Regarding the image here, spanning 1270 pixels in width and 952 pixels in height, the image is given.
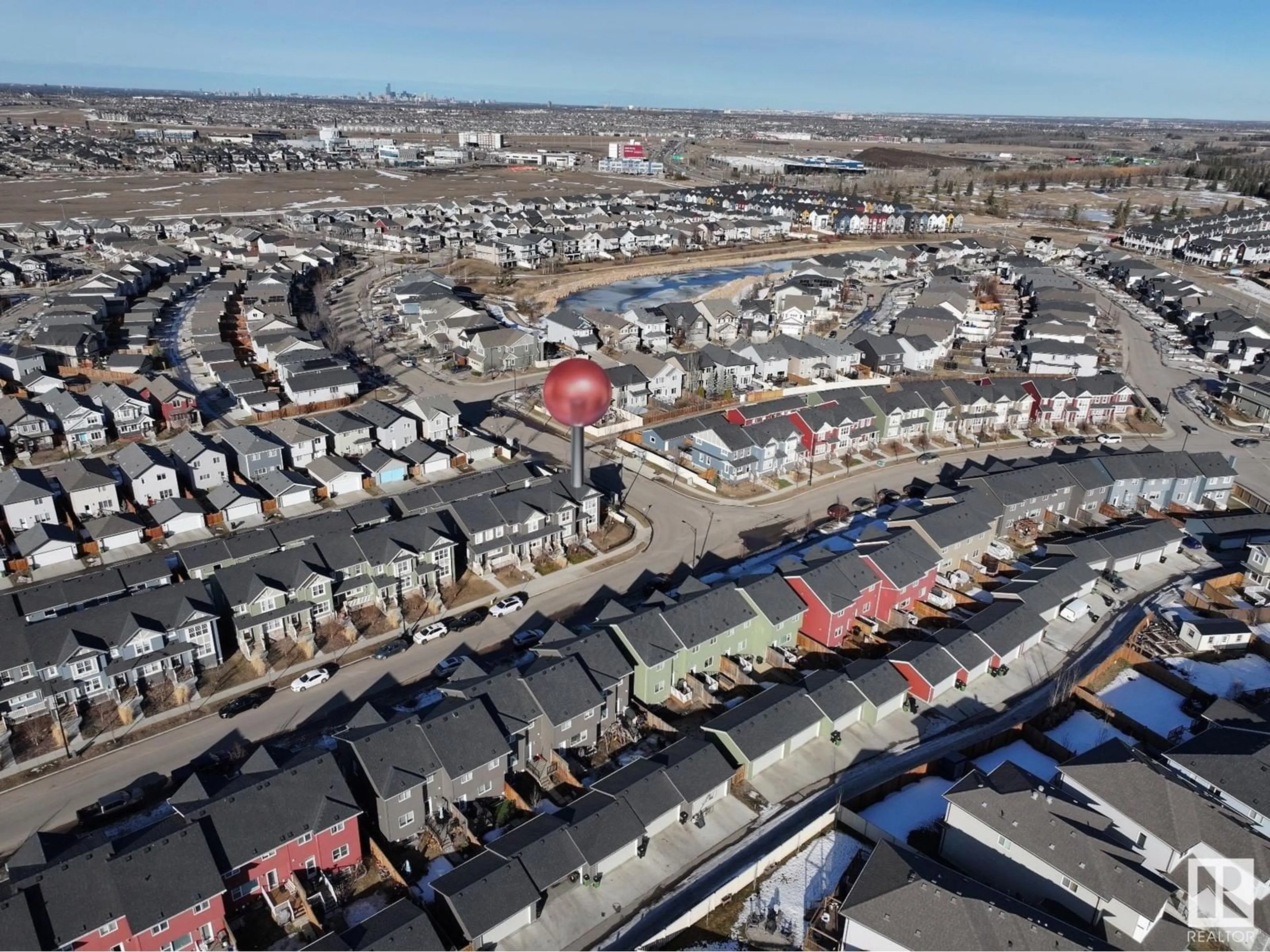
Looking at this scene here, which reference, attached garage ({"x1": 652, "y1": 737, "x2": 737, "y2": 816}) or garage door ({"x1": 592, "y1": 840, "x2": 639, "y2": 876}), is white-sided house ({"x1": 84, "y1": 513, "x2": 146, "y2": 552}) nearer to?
attached garage ({"x1": 652, "y1": 737, "x2": 737, "y2": 816})

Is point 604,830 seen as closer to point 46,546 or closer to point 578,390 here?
point 578,390

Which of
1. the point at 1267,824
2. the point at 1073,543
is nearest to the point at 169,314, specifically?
the point at 1073,543

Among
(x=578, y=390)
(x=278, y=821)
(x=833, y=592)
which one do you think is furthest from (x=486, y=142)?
(x=278, y=821)

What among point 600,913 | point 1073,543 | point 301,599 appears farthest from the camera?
point 1073,543

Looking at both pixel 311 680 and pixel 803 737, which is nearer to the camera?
pixel 803 737

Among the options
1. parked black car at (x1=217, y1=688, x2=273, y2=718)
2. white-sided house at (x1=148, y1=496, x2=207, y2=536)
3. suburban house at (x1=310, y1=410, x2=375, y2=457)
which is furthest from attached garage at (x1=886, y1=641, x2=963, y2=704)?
white-sided house at (x1=148, y1=496, x2=207, y2=536)

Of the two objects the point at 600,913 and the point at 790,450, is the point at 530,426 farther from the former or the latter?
the point at 600,913
